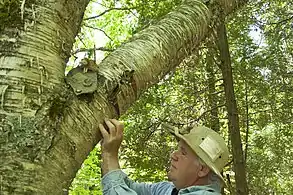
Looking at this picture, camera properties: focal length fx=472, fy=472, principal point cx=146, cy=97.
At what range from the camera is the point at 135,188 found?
7.89ft

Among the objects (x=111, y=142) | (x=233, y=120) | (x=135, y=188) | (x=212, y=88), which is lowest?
(x=135, y=188)

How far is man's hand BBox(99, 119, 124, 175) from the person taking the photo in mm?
1944

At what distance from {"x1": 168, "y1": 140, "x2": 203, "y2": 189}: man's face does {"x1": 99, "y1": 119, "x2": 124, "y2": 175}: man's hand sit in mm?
375

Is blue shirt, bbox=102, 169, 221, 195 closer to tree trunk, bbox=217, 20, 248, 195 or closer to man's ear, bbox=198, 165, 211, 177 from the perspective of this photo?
man's ear, bbox=198, 165, 211, 177

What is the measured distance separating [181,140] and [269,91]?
231 inches

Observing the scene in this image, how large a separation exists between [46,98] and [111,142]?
0.45 m

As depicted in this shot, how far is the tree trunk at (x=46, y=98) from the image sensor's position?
1.53m

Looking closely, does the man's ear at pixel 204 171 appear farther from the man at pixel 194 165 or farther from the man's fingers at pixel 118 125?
the man's fingers at pixel 118 125

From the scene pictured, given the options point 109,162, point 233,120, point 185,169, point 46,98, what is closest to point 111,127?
point 109,162

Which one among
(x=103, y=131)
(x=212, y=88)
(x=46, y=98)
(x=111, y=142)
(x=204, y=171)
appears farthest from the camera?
(x=212, y=88)

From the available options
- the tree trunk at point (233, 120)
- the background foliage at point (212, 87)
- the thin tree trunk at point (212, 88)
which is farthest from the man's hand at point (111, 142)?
the thin tree trunk at point (212, 88)

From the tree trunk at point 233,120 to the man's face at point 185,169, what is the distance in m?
4.49

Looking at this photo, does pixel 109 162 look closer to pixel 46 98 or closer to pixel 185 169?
pixel 185 169

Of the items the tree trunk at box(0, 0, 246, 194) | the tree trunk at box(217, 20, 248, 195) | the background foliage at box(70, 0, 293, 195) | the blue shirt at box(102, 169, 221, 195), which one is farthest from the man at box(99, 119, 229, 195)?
the background foliage at box(70, 0, 293, 195)
